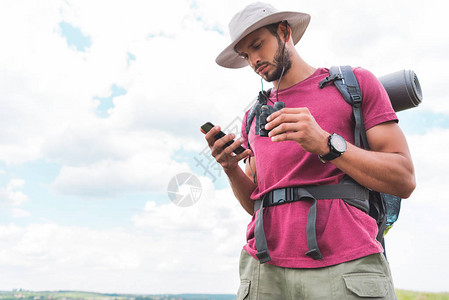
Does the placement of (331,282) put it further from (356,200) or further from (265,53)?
(265,53)

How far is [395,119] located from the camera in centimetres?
311

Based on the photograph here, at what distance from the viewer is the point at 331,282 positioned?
9.12 feet

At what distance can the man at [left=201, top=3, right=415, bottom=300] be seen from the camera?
9.12 feet

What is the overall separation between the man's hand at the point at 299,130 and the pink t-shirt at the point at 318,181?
390mm

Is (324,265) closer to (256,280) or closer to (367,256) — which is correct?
(367,256)

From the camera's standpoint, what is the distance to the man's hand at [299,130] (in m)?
2.72

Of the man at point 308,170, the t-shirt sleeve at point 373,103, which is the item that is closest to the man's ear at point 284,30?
the man at point 308,170

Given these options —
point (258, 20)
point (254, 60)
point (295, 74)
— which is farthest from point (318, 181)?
point (258, 20)

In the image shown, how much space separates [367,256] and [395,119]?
1073mm

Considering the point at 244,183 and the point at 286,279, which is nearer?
the point at 286,279

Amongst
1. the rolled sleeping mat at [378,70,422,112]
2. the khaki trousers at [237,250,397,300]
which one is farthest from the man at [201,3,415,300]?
the rolled sleeping mat at [378,70,422,112]

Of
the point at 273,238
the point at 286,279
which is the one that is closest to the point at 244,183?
the point at 273,238

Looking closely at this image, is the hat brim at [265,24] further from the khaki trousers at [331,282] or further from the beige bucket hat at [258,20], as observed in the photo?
the khaki trousers at [331,282]

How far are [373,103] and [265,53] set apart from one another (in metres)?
1.03
